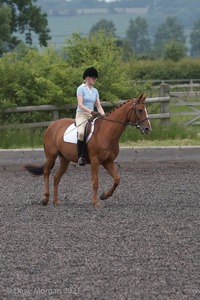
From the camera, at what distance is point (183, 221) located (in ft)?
36.7

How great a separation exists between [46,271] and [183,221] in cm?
328

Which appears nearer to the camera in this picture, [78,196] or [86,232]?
[86,232]

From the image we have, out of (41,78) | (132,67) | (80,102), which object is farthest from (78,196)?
(132,67)

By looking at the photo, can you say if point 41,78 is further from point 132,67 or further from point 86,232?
point 86,232

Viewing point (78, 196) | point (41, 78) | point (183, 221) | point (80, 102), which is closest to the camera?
point (183, 221)

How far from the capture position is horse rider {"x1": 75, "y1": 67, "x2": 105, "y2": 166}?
12594 millimetres

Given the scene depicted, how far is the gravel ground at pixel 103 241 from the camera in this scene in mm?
7699

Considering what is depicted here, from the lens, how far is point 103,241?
32.4 ft

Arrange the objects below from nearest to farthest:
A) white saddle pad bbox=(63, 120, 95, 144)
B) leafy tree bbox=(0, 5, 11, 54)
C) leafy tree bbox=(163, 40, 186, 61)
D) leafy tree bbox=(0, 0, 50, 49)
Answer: white saddle pad bbox=(63, 120, 95, 144)
leafy tree bbox=(163, 40, 186, 61)
leafy tree bbox=(0, 5, 11, 54)
leafy tree bbox=(0, 0, 50, 49)

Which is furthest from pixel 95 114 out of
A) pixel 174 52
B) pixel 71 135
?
pixel 174 52

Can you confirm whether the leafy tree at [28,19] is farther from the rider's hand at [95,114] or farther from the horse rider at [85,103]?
the rider's hand at [95,114]

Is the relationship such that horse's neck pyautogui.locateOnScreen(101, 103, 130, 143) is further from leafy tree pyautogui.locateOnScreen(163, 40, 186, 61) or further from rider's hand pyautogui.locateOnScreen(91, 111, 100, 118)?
leafy tree pyautogui.locateOnScreen(163, 40, 186, 61)

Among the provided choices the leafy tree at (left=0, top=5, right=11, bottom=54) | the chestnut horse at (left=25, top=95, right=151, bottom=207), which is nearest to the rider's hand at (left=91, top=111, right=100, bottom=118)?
the chestnut horse at (left=25, top=95, right=151, bottom=207)

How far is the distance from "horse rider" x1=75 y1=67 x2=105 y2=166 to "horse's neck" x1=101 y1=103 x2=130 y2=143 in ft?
0.54
